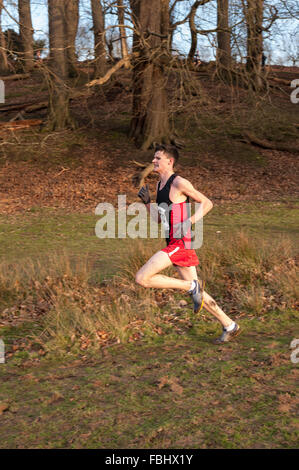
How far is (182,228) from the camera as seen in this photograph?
17.9ft

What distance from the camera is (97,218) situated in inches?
557

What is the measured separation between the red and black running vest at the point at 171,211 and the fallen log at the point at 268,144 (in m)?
16.5

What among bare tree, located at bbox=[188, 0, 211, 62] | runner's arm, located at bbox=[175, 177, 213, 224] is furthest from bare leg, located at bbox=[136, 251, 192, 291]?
bare tree, located at bbox=[188, 0, 211, 62]

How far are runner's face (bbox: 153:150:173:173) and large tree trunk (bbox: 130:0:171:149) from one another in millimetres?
11921

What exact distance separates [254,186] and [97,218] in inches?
228

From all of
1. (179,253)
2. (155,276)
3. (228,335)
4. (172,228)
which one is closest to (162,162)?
(172,228)

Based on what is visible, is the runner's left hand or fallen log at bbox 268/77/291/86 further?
fallen log at bbox 268/77/291/86

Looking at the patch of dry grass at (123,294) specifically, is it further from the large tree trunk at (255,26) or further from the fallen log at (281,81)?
the fallen log at (281,81)

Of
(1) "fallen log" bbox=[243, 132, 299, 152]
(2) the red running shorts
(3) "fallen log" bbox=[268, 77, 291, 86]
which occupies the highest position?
(3) "fallen log" bbox=[268, 77, 291, 86]

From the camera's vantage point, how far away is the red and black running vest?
546 cm

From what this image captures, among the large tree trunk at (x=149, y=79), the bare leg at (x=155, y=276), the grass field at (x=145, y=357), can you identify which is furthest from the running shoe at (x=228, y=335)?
the large tree trunk at (x=149, y=79)

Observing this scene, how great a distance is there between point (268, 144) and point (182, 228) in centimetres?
1679

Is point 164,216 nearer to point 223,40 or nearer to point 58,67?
point 223,40

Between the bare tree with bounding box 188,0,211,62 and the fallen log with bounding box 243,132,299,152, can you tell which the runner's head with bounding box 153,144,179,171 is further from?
the fallen log with bounding box 243,132,299,152
